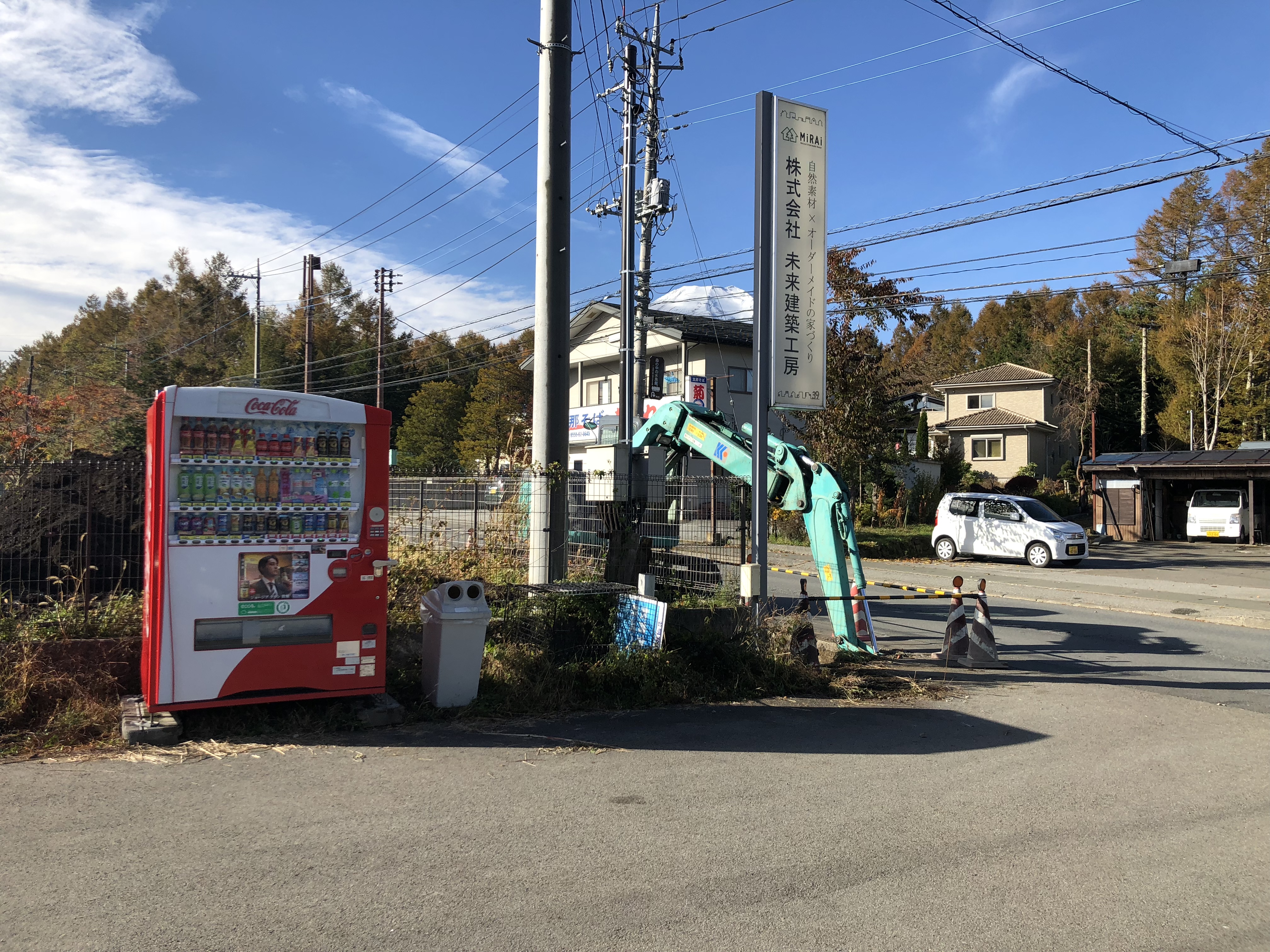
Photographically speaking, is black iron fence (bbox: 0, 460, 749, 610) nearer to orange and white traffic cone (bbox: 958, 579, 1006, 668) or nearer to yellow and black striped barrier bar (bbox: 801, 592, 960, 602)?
yellow and black striped barrier bar (bbox: 801, 592, 960, 602)

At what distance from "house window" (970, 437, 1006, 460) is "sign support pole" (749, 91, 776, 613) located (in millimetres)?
40852

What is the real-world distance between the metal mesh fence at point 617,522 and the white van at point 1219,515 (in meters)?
27.6

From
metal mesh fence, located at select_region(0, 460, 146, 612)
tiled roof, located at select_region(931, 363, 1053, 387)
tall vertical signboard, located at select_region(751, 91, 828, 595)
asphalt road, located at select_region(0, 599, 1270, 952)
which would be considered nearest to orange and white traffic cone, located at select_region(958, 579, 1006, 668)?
asphalt road, located at select_region(0, 599, 1270, 952)

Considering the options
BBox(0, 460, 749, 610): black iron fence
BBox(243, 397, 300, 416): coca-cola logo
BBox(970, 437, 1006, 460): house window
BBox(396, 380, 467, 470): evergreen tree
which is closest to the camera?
BBox(243, 397, 300, 416): coca-cola logo

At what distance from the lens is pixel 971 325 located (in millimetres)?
80062

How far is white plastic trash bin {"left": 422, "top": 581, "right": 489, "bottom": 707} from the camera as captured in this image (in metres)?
6.98

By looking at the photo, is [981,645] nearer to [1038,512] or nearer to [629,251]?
[629,251]

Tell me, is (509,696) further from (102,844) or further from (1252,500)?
(1252,500)

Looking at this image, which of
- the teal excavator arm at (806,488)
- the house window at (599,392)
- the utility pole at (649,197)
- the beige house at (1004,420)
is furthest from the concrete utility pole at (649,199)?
the beige house at (1004,420)

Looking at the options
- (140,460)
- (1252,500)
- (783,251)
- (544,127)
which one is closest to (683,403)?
(783,251)

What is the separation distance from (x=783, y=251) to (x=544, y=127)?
311 cm

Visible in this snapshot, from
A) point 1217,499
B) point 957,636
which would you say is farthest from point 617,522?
point 1217,499

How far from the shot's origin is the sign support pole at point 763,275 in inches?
373

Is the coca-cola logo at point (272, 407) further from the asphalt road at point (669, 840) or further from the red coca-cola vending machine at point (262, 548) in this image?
the asphalt road at point (669, 840)
